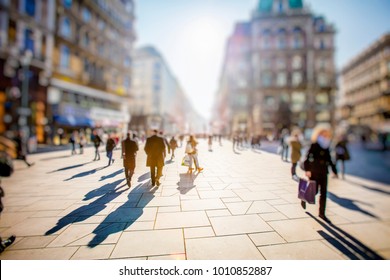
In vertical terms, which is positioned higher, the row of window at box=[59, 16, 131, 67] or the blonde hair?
the row of window at box=[59, 16, 131, 67]

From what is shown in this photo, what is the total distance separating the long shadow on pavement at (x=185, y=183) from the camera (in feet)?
6.59

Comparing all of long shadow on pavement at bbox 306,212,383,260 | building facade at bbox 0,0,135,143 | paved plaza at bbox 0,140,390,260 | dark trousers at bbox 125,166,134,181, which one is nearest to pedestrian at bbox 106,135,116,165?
paved plaza at bbox 0,140,390,260

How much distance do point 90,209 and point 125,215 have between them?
0.37 m

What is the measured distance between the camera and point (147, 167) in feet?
6.90

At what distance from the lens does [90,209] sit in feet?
5.95

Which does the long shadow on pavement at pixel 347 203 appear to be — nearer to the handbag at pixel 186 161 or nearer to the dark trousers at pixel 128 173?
the handbag at pixel 186 161

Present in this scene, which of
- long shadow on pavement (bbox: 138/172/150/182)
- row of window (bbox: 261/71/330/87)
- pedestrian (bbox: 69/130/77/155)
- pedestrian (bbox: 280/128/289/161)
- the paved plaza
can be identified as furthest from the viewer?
row of window (bbox: 261/71/330/87)

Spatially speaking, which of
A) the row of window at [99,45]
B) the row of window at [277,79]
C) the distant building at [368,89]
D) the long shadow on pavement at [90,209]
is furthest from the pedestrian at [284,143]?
the row of window at [277,79]

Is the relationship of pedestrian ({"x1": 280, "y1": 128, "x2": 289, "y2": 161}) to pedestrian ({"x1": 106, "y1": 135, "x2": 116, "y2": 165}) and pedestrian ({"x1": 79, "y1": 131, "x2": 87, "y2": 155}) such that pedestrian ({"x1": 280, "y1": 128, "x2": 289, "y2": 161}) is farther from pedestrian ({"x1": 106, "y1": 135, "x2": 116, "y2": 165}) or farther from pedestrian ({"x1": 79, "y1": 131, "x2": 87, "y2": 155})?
pedestrian ({"x1": 79, "y1": 131, "x2": 87, "y2": 155})

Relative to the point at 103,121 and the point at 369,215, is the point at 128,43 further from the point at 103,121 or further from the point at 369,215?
the point at 369,215

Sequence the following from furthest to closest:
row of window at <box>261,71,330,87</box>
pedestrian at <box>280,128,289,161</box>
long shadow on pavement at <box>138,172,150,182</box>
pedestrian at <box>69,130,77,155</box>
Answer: row of window at <box>261,71,330,87</box> < pedestrian at <box>280,128,289,161</box> < pedestrian at <box>69,130,77,155</box> < long shadow on pavement at <box>138,172,150,182</box>

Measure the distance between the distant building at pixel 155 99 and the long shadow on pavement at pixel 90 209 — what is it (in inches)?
30.5

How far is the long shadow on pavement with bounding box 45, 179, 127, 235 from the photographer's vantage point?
66.1 inches

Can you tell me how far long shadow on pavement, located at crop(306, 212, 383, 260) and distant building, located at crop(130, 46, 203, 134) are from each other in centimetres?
197
